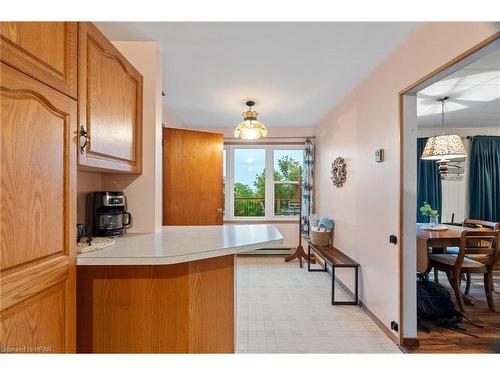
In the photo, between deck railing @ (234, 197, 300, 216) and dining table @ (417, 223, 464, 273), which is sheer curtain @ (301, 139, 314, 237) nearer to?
deck railing @ (234, 197, 300, 216)

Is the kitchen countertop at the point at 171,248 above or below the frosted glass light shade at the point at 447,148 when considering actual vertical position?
below

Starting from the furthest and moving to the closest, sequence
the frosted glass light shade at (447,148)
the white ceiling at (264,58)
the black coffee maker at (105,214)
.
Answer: the frosted glass light shade at (447,148) → the white ceiling at (264,58) → the black coffee maker at (105,214)

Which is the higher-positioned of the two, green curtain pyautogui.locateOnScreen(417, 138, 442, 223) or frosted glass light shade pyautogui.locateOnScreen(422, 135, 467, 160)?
frosted glass light shade pyautogui.locateOnScreen(422, 135, 467, 160)

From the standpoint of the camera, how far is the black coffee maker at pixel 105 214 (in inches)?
63.4

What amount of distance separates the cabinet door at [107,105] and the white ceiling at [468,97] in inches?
110

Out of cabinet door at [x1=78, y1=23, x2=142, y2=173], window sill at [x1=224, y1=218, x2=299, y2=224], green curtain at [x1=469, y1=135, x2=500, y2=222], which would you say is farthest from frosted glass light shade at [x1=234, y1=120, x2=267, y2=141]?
green curtain at [x1=469, y1=135, x2=500, y2=222]

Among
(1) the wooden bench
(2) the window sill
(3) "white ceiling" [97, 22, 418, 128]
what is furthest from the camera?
(2) the window sill

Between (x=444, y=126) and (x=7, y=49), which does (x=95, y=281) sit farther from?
(x=444, y=126)

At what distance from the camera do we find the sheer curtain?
4.71m

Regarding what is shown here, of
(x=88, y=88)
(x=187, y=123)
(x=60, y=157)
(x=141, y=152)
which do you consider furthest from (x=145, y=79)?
(x=187, y=123)

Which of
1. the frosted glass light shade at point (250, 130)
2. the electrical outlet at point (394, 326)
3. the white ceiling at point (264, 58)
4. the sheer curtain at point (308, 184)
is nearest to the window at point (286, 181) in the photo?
the sheer curtain at point (308, 184)

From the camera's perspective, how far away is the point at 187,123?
179 inches

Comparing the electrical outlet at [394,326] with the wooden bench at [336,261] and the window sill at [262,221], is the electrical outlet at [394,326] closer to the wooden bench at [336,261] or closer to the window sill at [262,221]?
the wooden bench at [336,261]

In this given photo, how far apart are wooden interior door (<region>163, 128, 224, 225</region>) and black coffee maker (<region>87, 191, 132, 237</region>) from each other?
1.13 m
